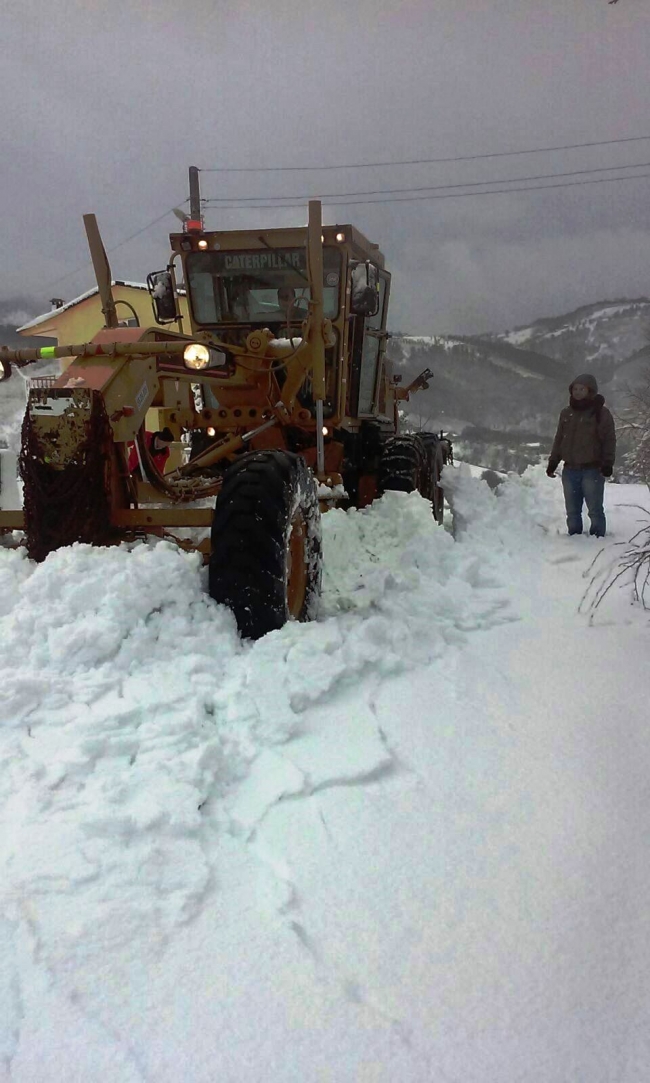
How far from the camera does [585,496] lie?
21.9ft

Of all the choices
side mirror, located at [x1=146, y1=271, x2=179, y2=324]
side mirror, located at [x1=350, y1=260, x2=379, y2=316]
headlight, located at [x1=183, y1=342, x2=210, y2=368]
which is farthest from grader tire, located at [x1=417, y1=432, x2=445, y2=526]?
headlight, located at [x1=183, y1=342, x2=210, y2=368]

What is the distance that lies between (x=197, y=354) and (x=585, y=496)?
4494 millimetres

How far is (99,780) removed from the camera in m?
2.03

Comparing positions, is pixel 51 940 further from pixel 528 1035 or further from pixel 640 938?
pixel 640 938

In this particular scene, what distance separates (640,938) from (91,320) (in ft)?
92.9

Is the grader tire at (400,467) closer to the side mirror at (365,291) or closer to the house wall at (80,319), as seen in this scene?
the side mirror at (365,291)

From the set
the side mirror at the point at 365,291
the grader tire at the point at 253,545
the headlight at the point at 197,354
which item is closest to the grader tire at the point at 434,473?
the side mirror at the point at 365,291

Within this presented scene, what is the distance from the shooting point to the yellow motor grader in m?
3.21

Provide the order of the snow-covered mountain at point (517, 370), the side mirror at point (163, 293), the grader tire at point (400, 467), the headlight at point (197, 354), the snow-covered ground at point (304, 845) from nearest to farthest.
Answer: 1. the snow-covered ground at point (304, 845)
2. the headlight at point (197, 354)
3. the side mirror at point (163, 293)
4. the grader tire at point (400, 467)
5. the snow-covered mountain at point (517, 370)

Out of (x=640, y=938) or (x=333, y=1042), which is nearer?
(x=333, y=1042)

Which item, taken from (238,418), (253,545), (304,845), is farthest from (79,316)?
(304,845)

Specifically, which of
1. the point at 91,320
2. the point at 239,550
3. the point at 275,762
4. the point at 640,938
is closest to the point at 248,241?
the point at 239,550

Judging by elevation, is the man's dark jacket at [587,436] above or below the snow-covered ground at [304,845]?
above

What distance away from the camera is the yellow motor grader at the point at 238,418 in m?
3.21
